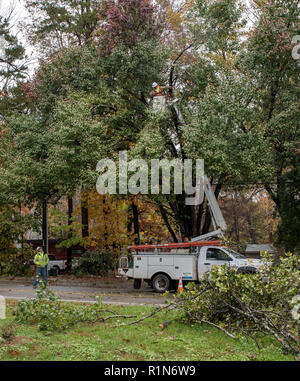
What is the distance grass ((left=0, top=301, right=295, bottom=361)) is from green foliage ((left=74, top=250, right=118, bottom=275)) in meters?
15.7

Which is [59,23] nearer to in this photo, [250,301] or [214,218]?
[214,218]

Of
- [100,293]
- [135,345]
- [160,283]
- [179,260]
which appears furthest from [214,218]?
[135,345]

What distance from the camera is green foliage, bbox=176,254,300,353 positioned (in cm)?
724

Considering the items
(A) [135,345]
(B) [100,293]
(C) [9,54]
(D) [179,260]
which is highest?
(C) [9,54]

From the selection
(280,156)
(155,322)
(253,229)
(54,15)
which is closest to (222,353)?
(155,322)

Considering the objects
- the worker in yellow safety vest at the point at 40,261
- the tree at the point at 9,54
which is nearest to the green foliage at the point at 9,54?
the tree at the point at 9,54

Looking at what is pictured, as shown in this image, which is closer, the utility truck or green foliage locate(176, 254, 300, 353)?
green foliage locate(176, 254, 300, 353)

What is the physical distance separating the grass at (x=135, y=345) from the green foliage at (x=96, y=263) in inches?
617

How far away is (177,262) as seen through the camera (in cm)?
1606

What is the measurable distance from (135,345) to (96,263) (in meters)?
17.7

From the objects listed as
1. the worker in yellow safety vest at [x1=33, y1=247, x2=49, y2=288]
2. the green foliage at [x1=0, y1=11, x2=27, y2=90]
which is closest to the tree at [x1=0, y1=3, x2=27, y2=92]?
the green foliage at [x1=0, y1=11, x2=27, y2=90]

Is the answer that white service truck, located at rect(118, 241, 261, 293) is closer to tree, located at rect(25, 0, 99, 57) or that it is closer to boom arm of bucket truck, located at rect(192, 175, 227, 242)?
boom arm of bucket truck, located at rect(192, 175, 227, 242)

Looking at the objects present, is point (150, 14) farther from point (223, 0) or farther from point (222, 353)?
point (222, 353)
